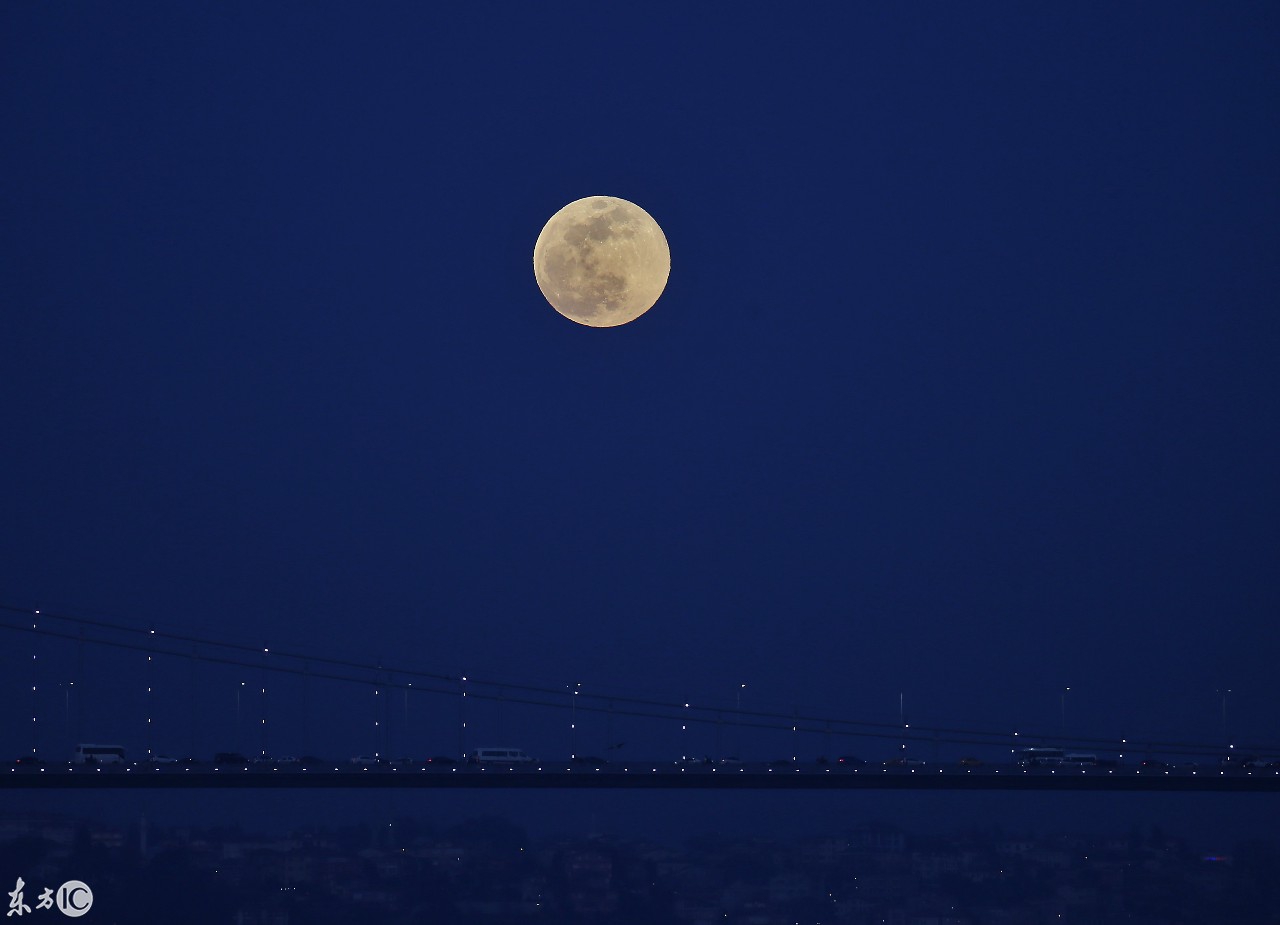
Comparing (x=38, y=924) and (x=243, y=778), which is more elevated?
(x=243, y=778)

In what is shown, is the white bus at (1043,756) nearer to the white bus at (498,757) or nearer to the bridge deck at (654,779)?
the bridge deck at (654,779)

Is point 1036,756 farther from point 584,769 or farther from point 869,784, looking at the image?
point 584,769

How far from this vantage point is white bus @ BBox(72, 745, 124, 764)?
52.8 metres

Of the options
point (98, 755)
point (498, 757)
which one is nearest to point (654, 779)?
point (498, 757)

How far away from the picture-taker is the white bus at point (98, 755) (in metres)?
52.8

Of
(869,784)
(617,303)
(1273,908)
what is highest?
Result: (617,303)

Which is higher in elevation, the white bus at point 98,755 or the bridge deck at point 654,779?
the white bus at point 98,755

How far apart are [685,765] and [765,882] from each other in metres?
9.88

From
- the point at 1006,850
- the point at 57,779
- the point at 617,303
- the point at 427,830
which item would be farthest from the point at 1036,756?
the point at 57,779

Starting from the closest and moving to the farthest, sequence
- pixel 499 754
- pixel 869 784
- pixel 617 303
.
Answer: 1. pixel 617 303
2. pixel 869 784
3. pixel 499 754

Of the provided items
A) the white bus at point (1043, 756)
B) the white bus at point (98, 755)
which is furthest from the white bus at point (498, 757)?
the white bus at point (1043, 756)

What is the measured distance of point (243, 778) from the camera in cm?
4794

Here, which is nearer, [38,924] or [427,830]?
[38,924]

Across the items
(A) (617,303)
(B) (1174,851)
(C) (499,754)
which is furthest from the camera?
(B) (1174,851)
